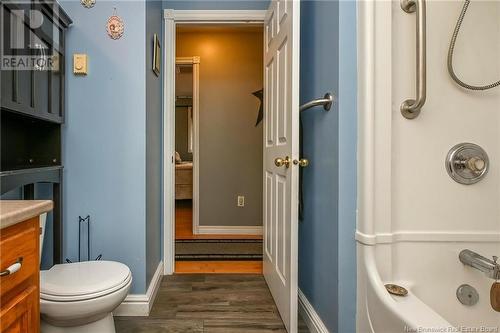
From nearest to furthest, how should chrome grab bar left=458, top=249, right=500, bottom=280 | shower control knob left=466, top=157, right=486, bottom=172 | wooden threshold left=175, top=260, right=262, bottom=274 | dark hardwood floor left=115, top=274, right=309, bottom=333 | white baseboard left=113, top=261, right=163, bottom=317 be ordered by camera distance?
chrome grab bar left=458, top=249, right=500, bottom=280
shower control knob left=466, top=157, right=486, bottom=172
dark hardwood floor left=115, top=274, right=309, bottom=333
white baseboard left=113, top=261, right=163, bottom=317
wooden threshold left=175, top=260, right=262, bottom=274

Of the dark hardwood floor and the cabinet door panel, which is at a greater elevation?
the cabinet door panel

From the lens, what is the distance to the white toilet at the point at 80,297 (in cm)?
123

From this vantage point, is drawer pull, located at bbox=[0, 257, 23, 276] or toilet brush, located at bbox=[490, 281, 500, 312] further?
toilet brush, located at bbox=[490, 281, 500, 312]

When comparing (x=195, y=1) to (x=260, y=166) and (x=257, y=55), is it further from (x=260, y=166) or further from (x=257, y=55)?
(x=260, y=166)

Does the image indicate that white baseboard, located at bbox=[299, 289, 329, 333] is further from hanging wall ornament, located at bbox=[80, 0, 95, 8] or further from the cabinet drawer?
hanging wall ornament, located at bbox=[80, 0, 95, 8]

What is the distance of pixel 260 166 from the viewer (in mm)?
3668

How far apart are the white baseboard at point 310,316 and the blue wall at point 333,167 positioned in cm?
4

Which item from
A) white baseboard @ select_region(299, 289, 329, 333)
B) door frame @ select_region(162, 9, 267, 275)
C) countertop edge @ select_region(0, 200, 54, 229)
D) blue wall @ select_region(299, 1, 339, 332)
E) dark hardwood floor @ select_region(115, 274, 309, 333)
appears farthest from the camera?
door frame @ select_region(162, 9, 267, 275)

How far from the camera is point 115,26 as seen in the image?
173cm

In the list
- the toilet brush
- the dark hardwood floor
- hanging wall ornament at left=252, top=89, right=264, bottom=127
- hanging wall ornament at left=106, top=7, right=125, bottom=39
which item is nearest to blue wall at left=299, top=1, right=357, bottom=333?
the dark hardwood floor

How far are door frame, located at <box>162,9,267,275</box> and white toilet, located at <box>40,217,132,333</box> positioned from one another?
3.16ft

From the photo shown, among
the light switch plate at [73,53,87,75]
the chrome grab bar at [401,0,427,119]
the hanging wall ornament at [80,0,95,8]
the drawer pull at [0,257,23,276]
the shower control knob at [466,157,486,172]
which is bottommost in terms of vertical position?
the drawer pull at [0,257,23,276]

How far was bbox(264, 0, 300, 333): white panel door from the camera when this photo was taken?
1.52 metres

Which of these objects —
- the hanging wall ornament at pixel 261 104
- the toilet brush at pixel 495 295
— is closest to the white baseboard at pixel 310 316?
the toilet brush at pixel 495 295
